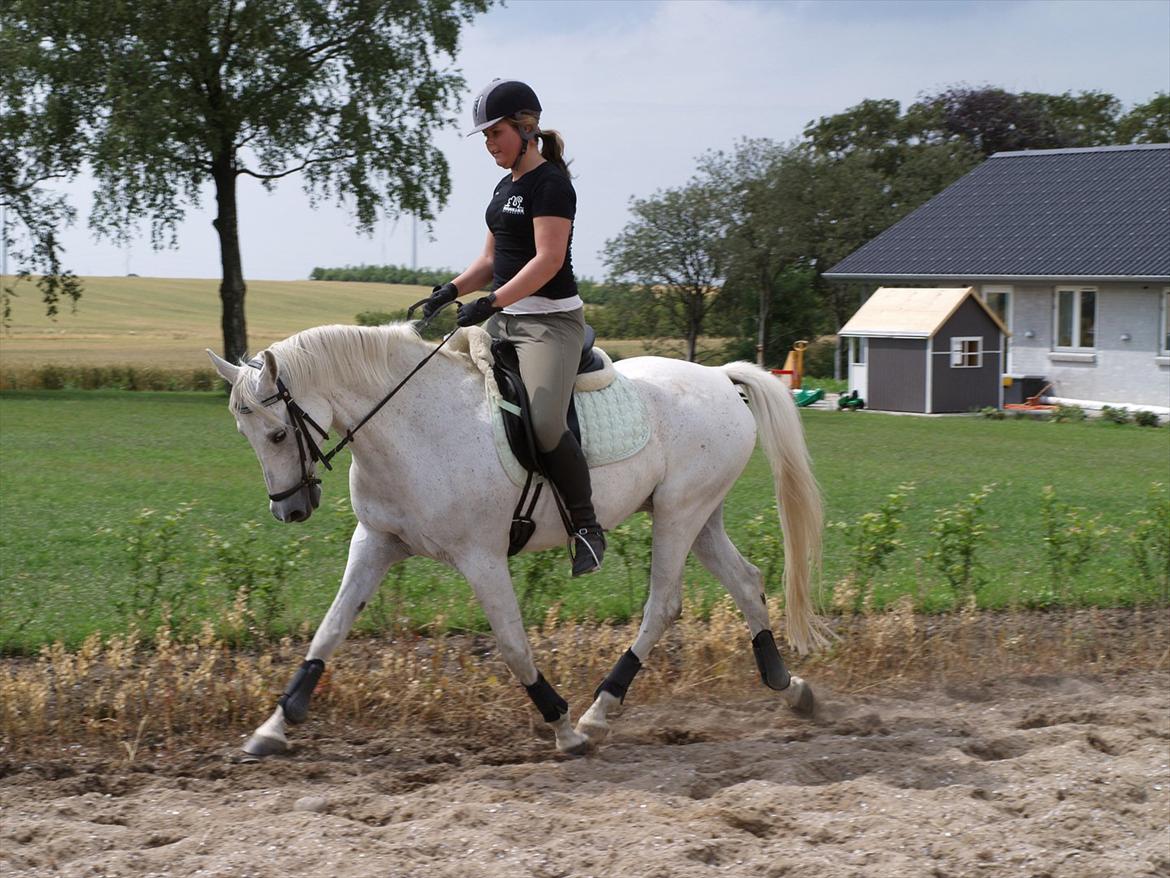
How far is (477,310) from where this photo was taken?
17.4 feet

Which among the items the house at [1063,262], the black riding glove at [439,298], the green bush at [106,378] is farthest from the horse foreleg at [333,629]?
the green bush at [106,378]

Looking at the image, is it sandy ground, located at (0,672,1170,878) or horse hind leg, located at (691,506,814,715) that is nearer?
sandy ground, located at (0,672,1170,878)

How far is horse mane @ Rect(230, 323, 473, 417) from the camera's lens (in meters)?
5.08

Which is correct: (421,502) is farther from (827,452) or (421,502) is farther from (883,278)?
(883,278)

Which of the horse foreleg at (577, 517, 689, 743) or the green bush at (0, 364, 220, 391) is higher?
the horse foreleg at (577, 517, 689, 743)

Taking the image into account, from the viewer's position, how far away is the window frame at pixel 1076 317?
30.8 meters

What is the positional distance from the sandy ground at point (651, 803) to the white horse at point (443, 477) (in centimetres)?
31

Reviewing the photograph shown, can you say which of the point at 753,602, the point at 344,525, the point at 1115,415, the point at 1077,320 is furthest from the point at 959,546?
the point at 1077,320

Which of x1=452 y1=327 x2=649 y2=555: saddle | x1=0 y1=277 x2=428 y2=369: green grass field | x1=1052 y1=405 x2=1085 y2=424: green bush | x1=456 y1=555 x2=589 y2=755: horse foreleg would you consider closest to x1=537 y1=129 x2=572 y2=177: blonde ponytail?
x1=452 y1=327 x2=649 y2=555: saddle

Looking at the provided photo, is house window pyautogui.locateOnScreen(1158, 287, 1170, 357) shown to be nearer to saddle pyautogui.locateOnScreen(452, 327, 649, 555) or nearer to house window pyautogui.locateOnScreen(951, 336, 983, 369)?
house window pyautogui.locateOnScreen(951, 336, 983, 369)

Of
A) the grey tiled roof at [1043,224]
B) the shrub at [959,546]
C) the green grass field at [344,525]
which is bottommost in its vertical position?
the green grass field at [344,525]

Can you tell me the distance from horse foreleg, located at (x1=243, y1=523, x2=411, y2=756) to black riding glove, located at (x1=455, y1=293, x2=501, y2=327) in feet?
3.13

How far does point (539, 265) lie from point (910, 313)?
2662 cm

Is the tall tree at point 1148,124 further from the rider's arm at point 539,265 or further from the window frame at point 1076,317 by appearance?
the rider's arm at point 539,265
